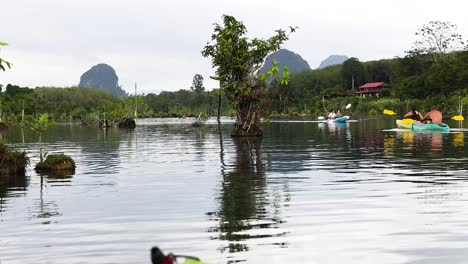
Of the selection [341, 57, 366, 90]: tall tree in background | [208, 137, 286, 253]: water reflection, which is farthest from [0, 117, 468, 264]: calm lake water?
[341, 57, 366, 90]: tall tree in background

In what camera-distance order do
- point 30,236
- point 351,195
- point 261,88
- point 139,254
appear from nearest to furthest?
point 139,254, point 30,236, point 351,195, point 261,88

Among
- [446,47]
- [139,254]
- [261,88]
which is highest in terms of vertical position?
[446,47]

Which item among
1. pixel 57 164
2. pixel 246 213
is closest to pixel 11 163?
pixel 57 164

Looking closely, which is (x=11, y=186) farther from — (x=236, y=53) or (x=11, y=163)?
(x=236, y=53)

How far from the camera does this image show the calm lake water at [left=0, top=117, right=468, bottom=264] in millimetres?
9977

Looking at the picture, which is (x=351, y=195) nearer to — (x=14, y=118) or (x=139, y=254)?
(x=139, y=254)

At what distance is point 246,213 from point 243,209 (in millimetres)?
574

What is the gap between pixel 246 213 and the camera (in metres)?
13.6

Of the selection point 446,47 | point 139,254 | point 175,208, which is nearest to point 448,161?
point 175,208

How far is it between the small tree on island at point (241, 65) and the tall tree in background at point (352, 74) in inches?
5622

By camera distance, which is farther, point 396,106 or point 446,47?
point 446,47

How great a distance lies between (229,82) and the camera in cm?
4744

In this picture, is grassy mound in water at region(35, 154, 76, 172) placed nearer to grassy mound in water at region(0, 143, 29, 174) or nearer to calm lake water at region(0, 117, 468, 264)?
calm lake water at region(0, 117, 468, 264)

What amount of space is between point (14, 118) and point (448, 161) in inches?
4733
